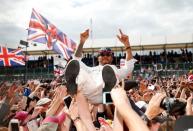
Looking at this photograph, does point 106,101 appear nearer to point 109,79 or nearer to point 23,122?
point 109,79

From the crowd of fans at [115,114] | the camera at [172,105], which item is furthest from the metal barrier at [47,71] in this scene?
the camera at [172,105]

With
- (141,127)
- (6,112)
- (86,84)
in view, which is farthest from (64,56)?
(141,127)

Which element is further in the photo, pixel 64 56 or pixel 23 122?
pixel 64 56

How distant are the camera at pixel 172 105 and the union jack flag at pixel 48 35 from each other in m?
13.1

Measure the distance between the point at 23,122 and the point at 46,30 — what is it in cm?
1248

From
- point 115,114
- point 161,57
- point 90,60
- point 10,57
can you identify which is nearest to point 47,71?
point 90,60

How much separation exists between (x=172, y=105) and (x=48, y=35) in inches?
586

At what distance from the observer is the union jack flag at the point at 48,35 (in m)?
16.4

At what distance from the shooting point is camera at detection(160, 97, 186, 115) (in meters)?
2.64

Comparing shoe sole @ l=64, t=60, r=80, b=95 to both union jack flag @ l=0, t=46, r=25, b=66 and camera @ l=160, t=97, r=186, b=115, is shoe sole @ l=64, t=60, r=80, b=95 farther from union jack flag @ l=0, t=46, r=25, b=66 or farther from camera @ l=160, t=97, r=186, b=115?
union jack flag @ l=0, t=46, r=25, b=66

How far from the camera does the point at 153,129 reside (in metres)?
2.77

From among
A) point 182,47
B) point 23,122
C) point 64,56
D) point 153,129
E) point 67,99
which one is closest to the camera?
point 153,129

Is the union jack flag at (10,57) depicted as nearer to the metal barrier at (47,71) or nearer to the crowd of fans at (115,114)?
the metal barrier at (47,71)

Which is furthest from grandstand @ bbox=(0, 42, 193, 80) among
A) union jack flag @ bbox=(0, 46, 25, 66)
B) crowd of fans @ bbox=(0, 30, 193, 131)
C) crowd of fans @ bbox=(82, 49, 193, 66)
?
crowd of fans @ bbox=(0, 30, 193, 131)
